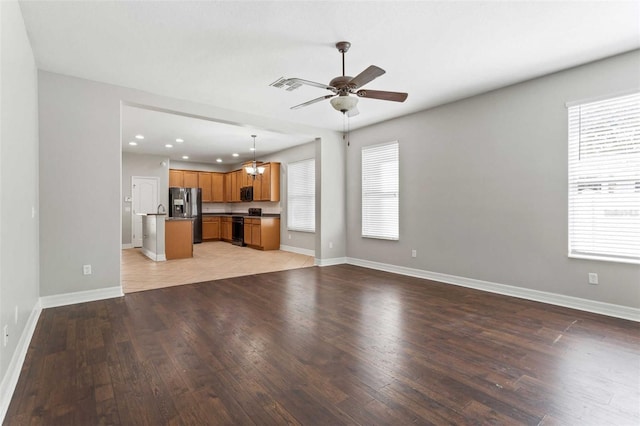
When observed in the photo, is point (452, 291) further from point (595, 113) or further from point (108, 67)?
point (108, 67)

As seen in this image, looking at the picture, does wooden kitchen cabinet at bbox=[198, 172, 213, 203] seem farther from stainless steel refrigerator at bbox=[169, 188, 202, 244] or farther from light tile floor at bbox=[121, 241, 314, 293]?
light tile floor at bbox=[121, 241, 314, 293]

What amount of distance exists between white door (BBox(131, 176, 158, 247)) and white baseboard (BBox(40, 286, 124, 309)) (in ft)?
18.1

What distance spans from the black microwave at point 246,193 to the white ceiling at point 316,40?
541cm

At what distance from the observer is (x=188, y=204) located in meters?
10.0

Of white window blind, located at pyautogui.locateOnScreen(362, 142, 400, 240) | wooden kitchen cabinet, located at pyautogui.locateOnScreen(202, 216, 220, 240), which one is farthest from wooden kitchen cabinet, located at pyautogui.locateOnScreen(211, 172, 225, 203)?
white window blind, located at pyautogui.locateOnScreen(362, 142, 400, 240)

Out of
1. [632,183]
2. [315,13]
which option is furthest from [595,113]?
[315,13]

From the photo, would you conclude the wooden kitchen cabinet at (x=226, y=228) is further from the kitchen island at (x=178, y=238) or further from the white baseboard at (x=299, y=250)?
the kitchen island at (x=178, y=238)

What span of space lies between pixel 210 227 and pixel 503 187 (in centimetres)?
915

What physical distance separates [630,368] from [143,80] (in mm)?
5628

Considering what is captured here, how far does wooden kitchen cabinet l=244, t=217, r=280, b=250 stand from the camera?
8.87 m

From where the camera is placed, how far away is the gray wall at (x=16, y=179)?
1988 millimetres

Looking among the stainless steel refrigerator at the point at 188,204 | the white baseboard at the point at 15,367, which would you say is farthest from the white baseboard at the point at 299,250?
the white baseboard at the point at 15,367

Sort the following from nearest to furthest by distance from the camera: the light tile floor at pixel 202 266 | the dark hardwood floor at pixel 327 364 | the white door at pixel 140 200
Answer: the dark hardwood floor at pixel 327 364 → the light tile floor at pixel 202 266 → the white door at pixel 140 200

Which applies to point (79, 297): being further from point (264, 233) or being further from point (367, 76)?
point (264, 233)
